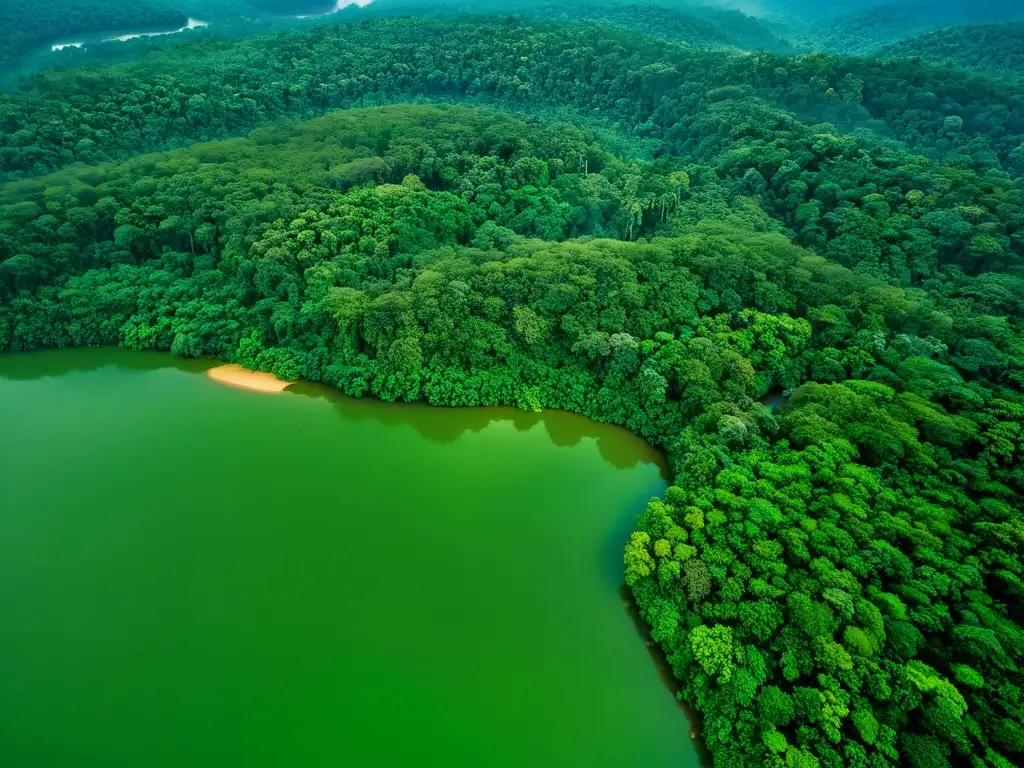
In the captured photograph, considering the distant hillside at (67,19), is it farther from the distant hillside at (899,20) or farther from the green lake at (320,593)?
the distant hillside at (899,20)

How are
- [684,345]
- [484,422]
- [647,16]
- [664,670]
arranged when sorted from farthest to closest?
[647,16] → [484,422] → [684,345] → [664,670]

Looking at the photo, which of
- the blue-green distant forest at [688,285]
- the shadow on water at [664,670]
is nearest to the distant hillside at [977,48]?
the blue-green distant forest at [688,285]

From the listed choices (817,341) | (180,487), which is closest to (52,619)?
(180,487)

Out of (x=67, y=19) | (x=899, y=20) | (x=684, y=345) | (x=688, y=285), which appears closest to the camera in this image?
(x=684, y=345)

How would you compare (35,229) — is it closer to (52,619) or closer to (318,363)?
(318,363)

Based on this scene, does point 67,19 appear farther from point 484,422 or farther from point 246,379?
point 484,422

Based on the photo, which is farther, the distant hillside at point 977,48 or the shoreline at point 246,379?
the distant hillside at point 977,48

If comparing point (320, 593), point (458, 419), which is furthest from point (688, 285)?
→ point (320, 593)
